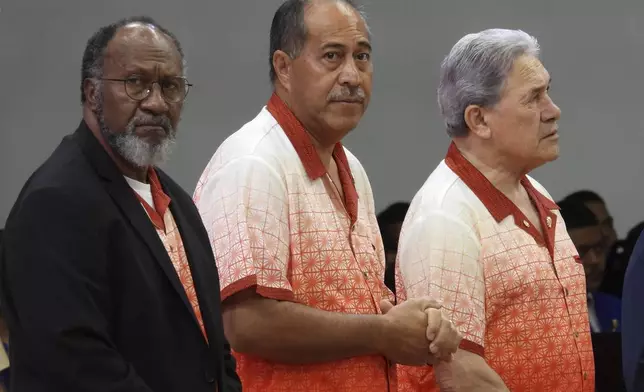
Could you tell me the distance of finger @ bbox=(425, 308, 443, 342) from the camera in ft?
9.07

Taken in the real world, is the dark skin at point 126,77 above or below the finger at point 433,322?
above

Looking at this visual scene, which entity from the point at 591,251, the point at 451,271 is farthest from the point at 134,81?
the point at 591,251

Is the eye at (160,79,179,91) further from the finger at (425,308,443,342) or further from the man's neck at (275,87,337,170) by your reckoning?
the finger at (425,308,443,342)

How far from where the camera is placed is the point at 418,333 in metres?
2.78

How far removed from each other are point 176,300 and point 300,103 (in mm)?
756

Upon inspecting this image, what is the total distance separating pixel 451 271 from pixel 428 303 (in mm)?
178

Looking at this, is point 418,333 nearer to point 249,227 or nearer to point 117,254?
point 249,227

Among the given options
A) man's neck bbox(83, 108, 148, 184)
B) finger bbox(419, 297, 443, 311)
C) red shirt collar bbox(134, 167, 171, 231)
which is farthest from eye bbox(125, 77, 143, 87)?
finger bbox(419, 297, 443, 311)

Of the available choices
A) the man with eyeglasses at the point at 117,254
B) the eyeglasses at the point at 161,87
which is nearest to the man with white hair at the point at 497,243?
the man with eyeglasses at the point at 117,254

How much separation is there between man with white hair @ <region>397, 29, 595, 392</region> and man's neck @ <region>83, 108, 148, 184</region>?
2.52 ft

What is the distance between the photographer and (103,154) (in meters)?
2.42

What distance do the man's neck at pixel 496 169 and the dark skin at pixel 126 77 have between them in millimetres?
945

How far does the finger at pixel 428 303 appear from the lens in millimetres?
2791

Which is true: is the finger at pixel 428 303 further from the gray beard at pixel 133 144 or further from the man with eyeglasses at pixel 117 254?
the gray beard at pixel 133 144
